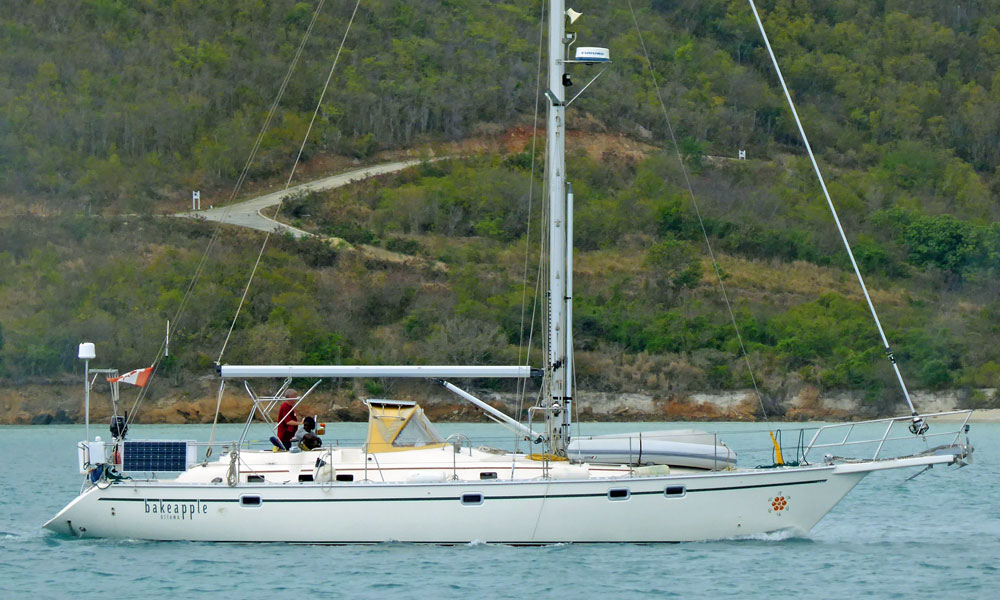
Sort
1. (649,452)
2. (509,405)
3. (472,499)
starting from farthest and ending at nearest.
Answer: (509,405)
(649,452)
(472,499)

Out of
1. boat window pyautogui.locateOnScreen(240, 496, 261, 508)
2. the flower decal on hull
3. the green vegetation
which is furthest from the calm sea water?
the green vegetation

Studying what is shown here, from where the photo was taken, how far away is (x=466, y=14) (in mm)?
106875

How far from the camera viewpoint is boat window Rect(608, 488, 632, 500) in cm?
2061

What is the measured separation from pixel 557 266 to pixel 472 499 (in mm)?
4176

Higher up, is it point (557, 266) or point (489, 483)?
point (557, 266)

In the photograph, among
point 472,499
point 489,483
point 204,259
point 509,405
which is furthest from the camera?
point 509,405

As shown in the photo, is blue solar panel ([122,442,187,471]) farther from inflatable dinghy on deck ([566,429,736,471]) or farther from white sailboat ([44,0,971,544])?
inflatable dinghy on deck ([566,429,736,471])

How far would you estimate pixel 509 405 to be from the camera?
6184 centimetres

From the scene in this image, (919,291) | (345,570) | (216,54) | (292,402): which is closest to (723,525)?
(345,570)

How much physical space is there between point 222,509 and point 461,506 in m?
3.90

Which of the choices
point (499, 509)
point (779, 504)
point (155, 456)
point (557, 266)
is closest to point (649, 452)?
point (779, 504)

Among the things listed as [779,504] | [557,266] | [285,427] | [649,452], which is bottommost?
[779,504]

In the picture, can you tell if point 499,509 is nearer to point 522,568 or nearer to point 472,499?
point 472,499

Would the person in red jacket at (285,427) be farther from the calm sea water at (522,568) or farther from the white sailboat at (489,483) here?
the calm sea water at (522,568)
